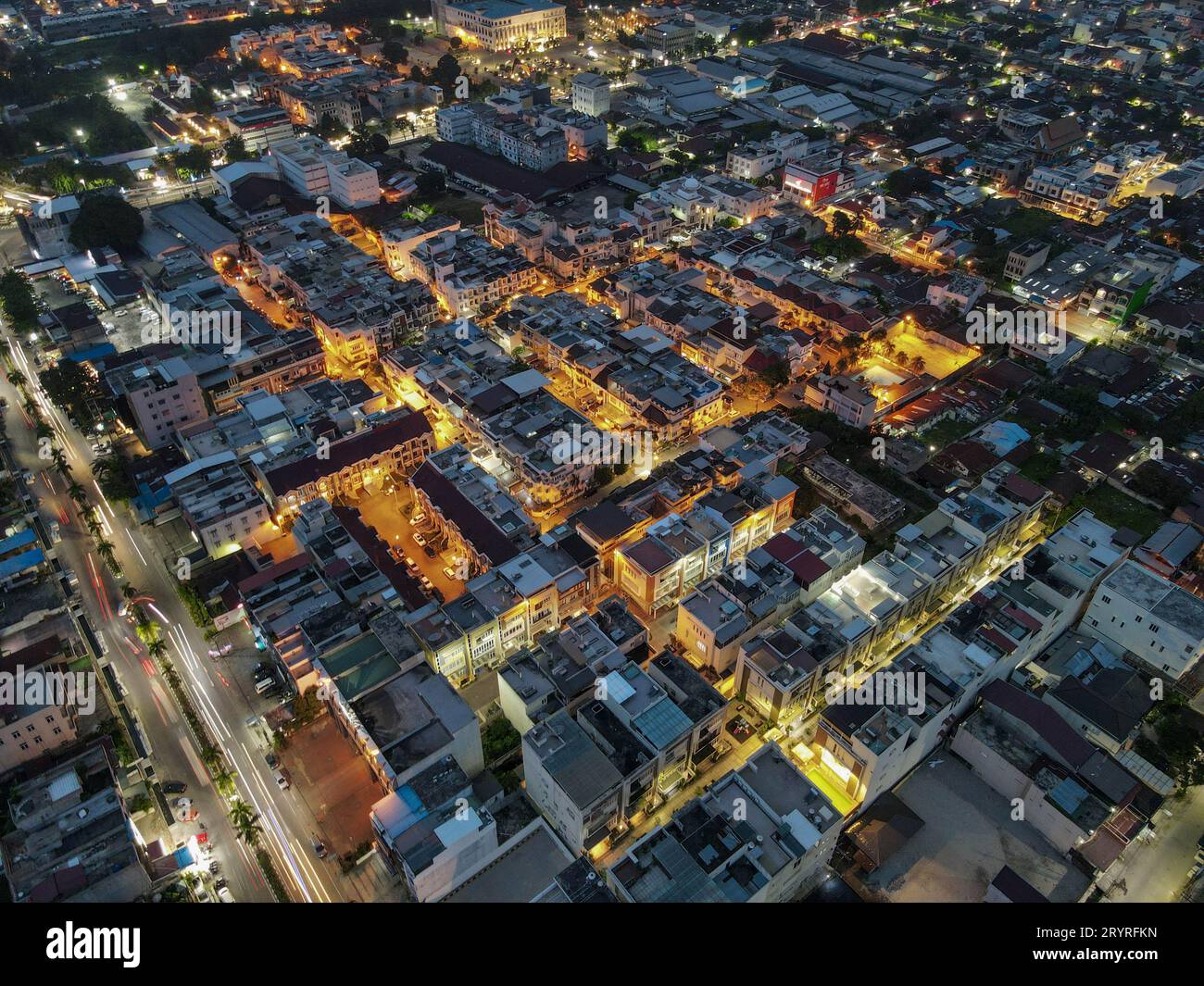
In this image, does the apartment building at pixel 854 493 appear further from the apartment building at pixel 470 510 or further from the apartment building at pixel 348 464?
the apartment building at pixel 348 464

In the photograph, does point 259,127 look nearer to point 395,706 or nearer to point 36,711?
point 36,711

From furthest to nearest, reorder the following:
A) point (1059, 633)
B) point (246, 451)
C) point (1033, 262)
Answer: point (1033, 262), point (246, 451), point (1059, 633)

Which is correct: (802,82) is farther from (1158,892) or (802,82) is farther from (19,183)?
(1158,892)

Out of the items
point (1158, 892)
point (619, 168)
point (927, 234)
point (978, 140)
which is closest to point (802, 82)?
point (978, 140)

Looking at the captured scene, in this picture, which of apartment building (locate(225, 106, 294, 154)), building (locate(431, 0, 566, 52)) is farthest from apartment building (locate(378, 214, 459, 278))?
building (locate(431, 0, 566, 52))

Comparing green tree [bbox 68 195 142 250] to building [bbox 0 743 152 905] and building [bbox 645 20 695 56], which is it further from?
building [bbox 645 20 695 56]

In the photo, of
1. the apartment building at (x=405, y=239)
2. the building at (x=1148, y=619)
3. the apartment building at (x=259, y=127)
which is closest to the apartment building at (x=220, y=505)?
the apartment building at (x=405, y=239)

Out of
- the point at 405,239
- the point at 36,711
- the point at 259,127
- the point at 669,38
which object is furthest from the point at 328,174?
the point at 36,711
